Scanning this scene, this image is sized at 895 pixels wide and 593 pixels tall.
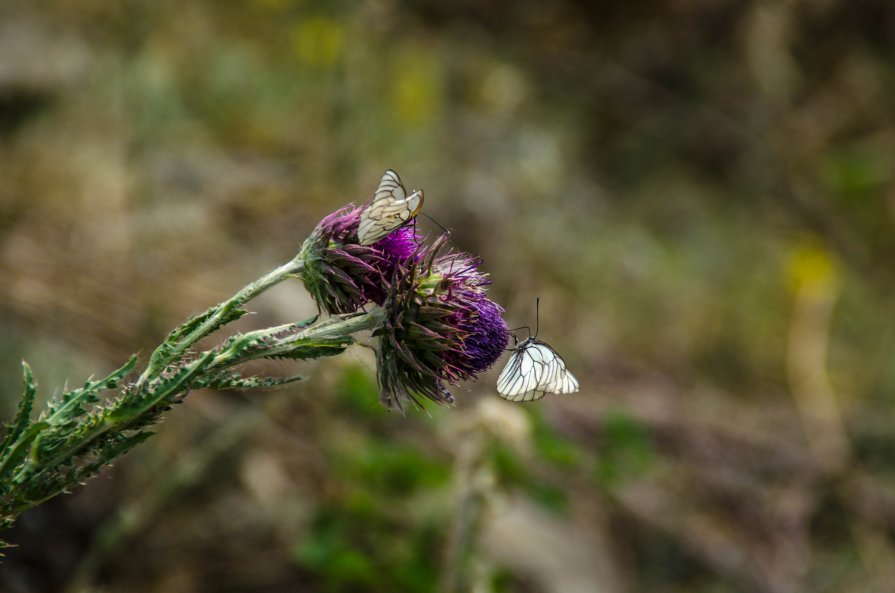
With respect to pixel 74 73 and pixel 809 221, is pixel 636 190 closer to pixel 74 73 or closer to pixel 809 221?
pixel 809 221

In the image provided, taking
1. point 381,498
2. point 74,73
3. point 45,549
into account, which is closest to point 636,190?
point 74,73

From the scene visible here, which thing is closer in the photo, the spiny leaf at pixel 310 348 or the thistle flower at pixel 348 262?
the spiny leaf at pixel 310 348

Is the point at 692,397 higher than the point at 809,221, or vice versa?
the point at 809,221

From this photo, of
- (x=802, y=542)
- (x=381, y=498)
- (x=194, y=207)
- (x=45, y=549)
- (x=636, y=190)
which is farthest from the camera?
(x=636, y=190)

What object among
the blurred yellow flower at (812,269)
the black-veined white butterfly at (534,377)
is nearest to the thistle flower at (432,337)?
the black-veined white butterfly at (534,377)

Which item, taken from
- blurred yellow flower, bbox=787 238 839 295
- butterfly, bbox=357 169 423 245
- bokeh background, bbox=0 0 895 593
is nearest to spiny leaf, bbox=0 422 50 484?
butterfly, bbox=357 169 423 245

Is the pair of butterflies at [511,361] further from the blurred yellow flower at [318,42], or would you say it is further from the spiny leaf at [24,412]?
the blurred yellow flower at [318,42]

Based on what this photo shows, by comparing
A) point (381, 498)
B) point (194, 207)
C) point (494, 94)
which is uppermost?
point (494, 94)
